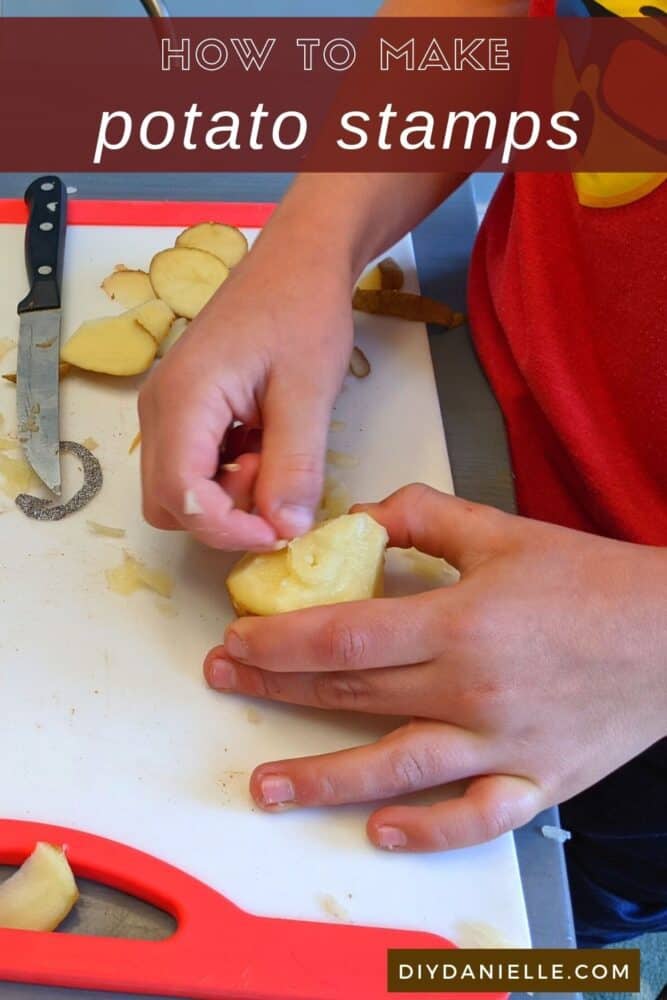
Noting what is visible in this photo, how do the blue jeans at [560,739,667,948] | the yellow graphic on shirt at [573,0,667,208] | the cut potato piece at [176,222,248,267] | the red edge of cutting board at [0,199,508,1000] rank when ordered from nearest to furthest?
the red edge of cutting board at [0,199,508,1000]
the yellow graphic on shirt at [573,0,667,208]
the blue jeans at [560,739,667,948]
the cut potato piece at [176,222,248,267]

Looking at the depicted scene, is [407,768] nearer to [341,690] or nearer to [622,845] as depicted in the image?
[341,690]

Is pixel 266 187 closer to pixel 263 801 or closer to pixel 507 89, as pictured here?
pixel 507 89

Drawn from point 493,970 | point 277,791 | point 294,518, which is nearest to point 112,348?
point 294,518

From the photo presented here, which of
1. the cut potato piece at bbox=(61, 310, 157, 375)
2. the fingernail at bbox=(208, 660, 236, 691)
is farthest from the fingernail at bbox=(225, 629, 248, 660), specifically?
the cut potato piece at bbox=(61, 310, 157, 375)

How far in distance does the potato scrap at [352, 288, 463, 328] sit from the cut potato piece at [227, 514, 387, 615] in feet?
0.87

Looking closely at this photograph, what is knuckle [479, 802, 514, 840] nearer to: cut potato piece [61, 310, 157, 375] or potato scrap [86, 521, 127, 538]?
potato scrap [86, 521, 127, 538]

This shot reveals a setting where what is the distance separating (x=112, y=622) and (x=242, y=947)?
8.3 inches

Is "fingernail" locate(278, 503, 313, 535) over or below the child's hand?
over

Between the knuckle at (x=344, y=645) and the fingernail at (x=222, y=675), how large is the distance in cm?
7

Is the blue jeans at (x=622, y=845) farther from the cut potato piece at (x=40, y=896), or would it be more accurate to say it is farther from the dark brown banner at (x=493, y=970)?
the cut potato piece at (x=40, y=896)

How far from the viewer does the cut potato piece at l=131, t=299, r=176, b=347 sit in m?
0.74

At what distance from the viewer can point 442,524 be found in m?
0.57

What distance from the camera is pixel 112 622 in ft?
1.97

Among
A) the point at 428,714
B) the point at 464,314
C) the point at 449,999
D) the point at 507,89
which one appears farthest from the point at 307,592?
the point at 507,89
